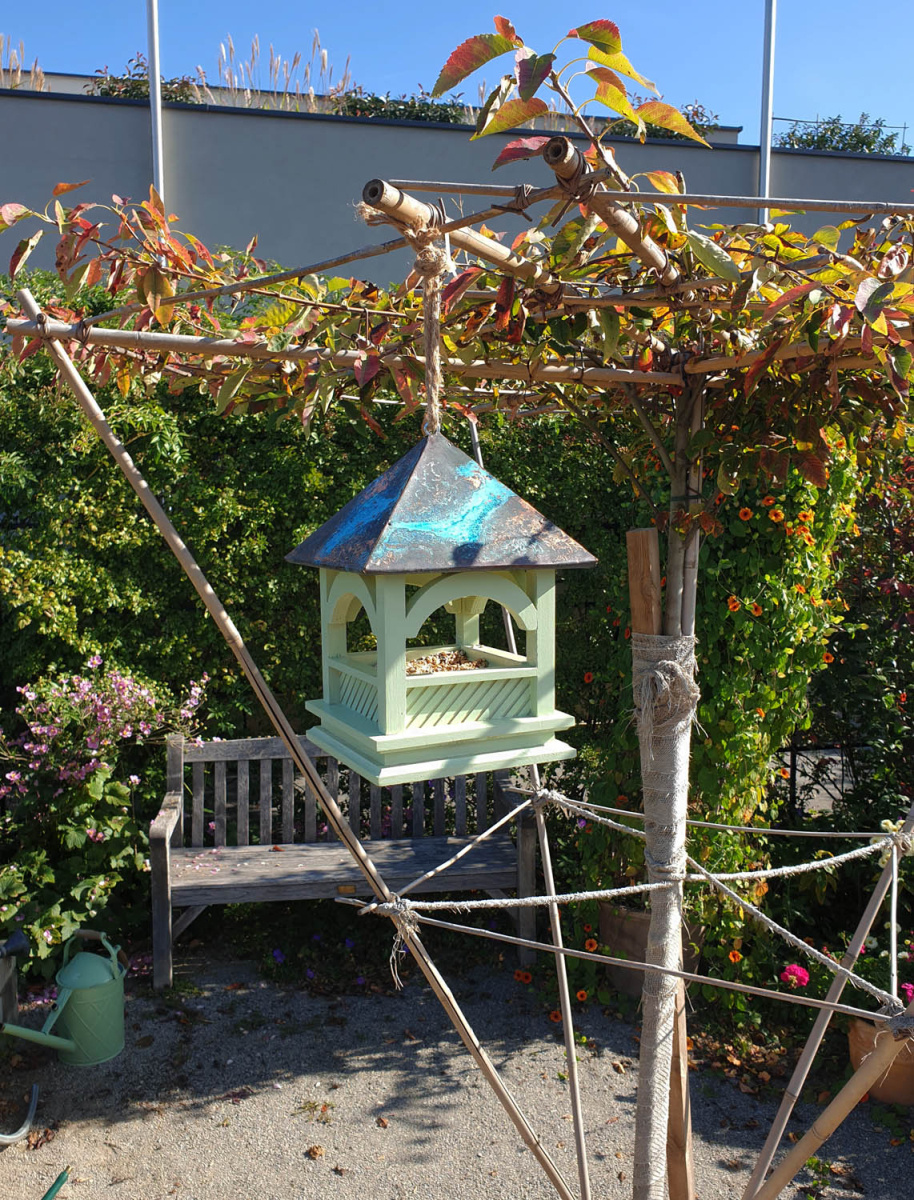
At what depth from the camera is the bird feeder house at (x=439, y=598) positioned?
1565mm

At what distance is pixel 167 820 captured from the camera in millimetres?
3826

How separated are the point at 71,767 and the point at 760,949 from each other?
2.96 m

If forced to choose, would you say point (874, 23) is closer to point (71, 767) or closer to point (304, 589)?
point (304, 589)

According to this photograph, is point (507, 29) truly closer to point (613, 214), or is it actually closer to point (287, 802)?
point (613, 214)

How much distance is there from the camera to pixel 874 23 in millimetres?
9406

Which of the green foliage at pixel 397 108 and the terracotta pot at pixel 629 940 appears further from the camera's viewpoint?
the green foliage at pixel 397 108

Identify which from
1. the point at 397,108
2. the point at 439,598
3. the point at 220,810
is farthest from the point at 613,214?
the point at 397,108

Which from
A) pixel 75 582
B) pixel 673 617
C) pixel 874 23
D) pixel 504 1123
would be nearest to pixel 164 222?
pixel 673 617

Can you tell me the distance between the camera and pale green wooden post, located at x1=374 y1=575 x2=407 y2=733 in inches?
62.6

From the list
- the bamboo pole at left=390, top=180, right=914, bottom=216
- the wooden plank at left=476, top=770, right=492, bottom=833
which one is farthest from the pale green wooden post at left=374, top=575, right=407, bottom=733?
the wooden plank at left=476, top=770, right=492, bottom=833

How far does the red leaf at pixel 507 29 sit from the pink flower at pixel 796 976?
333cm

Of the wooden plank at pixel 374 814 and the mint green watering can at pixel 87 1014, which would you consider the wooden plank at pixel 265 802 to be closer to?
the wooden plank at pixel 374 814

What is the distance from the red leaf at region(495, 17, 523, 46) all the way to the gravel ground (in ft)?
9.88

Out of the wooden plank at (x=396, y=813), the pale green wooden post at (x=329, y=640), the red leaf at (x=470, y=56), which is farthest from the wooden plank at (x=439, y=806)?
the red leaf at (x=470, y=56)
